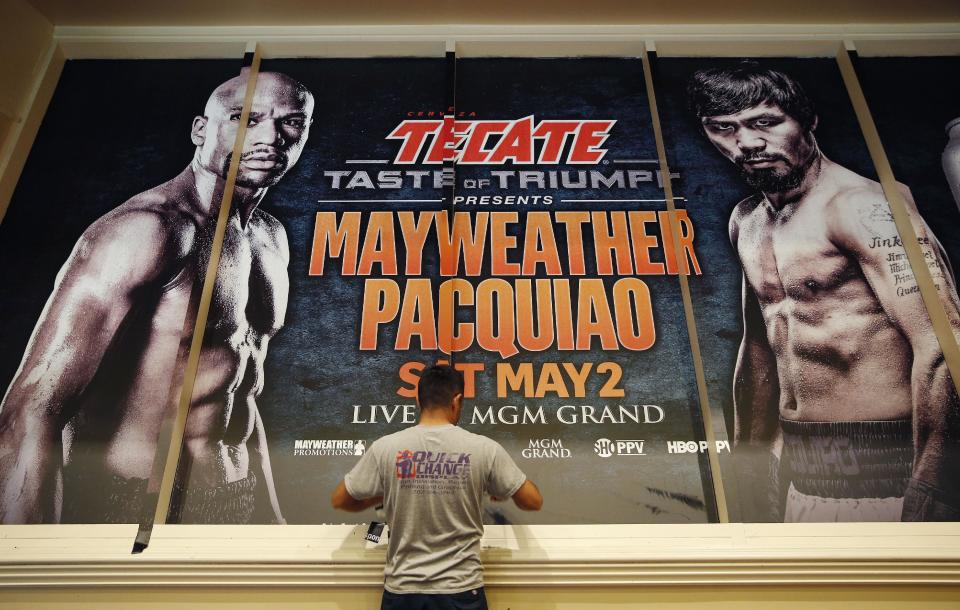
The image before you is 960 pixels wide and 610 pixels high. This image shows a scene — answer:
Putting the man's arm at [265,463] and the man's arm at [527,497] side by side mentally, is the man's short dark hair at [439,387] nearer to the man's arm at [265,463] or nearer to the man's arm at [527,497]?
the man's arm at [527,497]

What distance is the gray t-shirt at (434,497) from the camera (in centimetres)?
168

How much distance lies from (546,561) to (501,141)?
1908 millimetres

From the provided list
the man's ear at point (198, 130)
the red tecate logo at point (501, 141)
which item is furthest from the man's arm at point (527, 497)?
the man's ear at point (198, 130)

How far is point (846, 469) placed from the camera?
2334mm

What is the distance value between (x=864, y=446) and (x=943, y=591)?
0.52m

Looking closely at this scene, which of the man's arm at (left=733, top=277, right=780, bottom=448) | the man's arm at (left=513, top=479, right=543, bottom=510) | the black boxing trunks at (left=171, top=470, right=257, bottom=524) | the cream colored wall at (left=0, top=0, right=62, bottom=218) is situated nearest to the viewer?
the man's arm at (left=513, top=479, right=543, bottom=510)

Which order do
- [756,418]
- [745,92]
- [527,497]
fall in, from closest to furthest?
[527,497] < [756,418] < [745,92]

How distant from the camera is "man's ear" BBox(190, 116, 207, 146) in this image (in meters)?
3.01

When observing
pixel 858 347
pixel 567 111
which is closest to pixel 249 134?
pixel 567 111

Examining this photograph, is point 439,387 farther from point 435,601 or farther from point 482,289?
point 482,289

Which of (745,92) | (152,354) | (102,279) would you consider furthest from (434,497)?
(745,92)

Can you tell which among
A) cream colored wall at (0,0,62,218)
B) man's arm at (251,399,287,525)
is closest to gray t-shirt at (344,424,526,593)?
man's arm at (251,399,287,525)

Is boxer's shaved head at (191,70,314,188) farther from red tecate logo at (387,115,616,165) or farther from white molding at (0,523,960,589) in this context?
white molding at (0,523,960,589)

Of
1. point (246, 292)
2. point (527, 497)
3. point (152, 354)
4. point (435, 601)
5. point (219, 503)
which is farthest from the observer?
point (246, 292)
